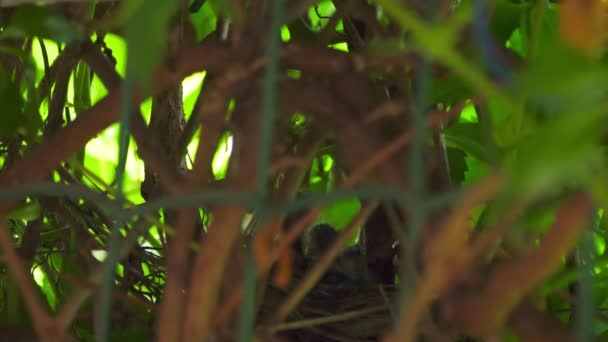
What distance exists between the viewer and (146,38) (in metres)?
0.27

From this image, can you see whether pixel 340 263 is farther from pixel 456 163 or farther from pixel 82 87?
pixel 82 87

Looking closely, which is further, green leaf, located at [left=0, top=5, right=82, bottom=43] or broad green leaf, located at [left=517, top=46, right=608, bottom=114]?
green leaf, located at [left=0, top=5, right=82, bottom=43]

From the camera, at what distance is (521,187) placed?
241 millimetres

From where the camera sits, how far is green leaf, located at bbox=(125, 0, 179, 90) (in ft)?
0.86

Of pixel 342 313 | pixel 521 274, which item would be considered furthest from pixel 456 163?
pixel 521 274

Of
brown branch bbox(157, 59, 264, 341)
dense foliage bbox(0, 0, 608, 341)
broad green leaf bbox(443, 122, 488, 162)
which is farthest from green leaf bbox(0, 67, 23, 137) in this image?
broad green leaf bbox(443, 122, 488, 162)

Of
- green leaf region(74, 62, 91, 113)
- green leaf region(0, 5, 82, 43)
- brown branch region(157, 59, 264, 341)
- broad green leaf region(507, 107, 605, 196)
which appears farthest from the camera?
green leaf region(74, 62, 91, 113)

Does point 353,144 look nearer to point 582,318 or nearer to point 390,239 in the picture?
point 582,318

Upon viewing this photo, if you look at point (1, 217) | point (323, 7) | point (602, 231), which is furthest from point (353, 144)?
point (323, 7)

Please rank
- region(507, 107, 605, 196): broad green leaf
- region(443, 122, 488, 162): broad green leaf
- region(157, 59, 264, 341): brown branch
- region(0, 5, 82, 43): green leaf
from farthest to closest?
region(443, 122, 488, 162): broad green leaf → region(0, 5, 82, 43): green leaf → region(157, 59, 264, 341): brown branch → region(507, 107, 605, 196): broad green leaf

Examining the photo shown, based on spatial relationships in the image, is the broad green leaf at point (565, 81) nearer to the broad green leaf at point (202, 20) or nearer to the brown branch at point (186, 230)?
the brown branch at point (186, 230)

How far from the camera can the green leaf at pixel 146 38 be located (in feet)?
0.86

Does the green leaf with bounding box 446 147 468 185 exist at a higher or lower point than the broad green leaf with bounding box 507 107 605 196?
higher

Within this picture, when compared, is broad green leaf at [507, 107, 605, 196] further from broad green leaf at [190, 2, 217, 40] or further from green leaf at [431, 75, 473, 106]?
broad green leaf at [190, 2, 217, 40]
